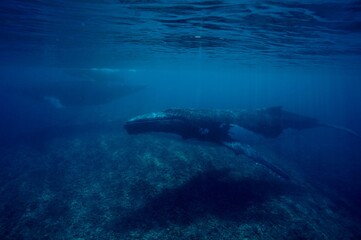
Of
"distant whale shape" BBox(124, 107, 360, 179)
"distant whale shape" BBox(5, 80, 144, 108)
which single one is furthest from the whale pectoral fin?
"distant whale shape" BBox(5, 80, 144, 108)

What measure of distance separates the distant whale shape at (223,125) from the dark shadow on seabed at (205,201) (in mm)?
1345

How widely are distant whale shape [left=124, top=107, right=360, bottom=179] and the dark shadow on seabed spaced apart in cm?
135

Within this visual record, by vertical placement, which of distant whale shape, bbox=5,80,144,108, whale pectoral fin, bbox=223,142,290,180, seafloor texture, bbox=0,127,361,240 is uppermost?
whale pectoral fin, bbox=223,142,290,180

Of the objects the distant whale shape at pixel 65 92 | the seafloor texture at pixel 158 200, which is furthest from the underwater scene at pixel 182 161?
the distant whale shape at pixel 65 92

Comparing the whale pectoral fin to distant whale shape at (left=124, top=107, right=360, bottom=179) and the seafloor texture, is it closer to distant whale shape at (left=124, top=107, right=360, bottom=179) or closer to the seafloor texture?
distant whale shape at (left=124, top=107, right=360, bottom=179)

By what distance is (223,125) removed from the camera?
12.9 m

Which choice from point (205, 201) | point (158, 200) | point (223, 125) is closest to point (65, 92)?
point (223, 125)

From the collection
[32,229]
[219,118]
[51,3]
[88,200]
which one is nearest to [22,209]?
[32,229]

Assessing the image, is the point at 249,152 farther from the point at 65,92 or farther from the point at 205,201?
the point at 65,92

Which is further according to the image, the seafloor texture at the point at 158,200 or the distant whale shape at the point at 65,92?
the distant whale shape at the point at 65,92

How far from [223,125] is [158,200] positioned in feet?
18.1

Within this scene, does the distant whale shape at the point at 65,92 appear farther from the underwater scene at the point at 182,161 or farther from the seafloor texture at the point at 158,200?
the seafloor texture at the point at 158,200

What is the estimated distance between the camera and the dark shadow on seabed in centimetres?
846

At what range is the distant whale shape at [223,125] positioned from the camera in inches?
439
